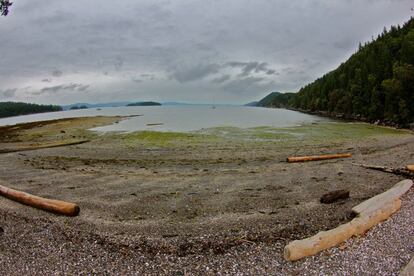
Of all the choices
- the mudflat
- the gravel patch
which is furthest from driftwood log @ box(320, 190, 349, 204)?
the gravel patch

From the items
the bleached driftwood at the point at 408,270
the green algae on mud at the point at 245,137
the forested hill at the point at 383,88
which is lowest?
the bleached driftwood at the point at 408,270

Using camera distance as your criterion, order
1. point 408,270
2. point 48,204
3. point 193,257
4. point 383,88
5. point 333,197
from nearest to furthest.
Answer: point 408,270 < point 193,257 < point 48,204 < point 333,197 < point 383,88

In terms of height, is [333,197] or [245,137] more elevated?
[245,137]

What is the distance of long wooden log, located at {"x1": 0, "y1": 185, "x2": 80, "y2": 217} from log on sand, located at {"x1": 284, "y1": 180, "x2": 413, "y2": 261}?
22.7ft

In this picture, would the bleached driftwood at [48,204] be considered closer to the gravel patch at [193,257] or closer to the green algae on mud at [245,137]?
the gravel patch at [193,257]

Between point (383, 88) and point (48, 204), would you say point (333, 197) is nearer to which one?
point (48, 204)

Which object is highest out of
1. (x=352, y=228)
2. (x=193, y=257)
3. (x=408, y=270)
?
(x=352, y=228)

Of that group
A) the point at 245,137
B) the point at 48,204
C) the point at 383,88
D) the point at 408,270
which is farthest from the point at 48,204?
the point at 383,88

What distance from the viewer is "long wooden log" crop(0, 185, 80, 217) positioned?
9.46 meters

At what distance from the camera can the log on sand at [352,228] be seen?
21.3 feet

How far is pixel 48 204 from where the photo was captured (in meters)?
9.86

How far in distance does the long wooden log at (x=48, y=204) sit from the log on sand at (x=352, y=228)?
6929 mm

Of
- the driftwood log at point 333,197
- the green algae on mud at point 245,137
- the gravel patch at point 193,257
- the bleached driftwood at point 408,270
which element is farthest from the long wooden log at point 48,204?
the green algae on mud at point 245,137

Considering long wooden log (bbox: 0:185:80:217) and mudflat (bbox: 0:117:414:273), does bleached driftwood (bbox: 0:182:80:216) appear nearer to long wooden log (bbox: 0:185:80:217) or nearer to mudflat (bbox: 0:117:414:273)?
long wooden log (bbox: 0:185:80:217)
